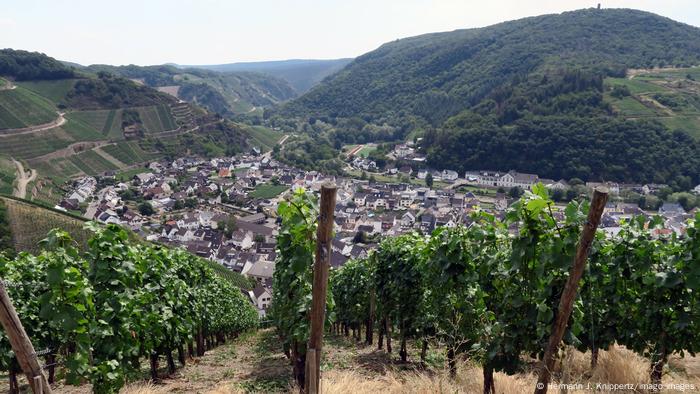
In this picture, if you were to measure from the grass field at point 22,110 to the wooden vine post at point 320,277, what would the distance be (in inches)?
4433

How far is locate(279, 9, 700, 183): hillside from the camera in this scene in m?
89.4

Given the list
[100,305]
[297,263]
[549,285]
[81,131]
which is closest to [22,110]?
[81,131]

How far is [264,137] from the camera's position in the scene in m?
150

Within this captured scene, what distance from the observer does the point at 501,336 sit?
6086 millimetres

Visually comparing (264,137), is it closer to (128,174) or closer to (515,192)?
(128,174)

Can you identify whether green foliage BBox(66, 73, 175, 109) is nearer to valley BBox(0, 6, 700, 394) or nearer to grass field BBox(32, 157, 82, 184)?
valley BBox(0, 6, 700, 394)

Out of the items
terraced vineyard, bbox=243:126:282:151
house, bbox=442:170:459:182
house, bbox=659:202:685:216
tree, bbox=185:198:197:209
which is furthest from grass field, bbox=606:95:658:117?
terraced vineyard, bbox=243:126:282:151

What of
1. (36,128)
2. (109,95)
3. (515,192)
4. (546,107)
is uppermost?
(109,95)

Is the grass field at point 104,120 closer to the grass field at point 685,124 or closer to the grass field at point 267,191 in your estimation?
the grass field at point 267,191

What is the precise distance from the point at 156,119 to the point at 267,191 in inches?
2036

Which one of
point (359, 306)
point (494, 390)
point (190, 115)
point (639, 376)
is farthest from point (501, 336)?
point (190, 115)

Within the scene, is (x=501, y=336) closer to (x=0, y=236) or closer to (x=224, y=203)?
(x=0, y=236)

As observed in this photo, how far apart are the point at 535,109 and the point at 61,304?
118m

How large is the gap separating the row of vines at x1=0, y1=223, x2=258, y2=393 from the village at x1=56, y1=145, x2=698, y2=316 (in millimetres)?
38898
